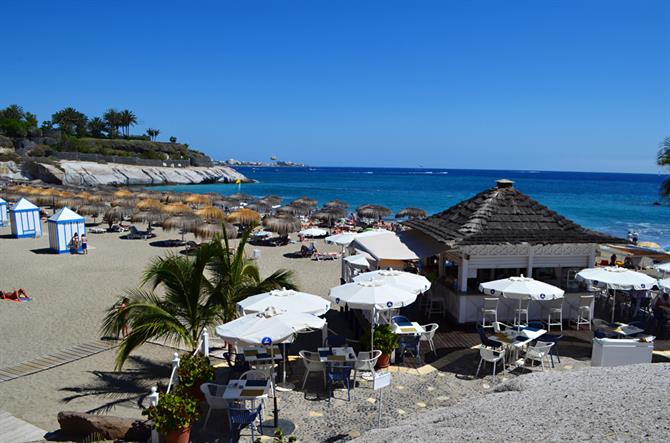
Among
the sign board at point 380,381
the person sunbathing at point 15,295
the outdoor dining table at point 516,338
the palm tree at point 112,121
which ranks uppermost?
the palm tree at point 112,121

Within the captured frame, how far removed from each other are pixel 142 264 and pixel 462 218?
12848 millimetres

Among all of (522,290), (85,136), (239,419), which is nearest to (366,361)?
(239,419)

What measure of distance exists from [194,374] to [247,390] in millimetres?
933

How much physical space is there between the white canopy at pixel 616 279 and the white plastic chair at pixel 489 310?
1.79m

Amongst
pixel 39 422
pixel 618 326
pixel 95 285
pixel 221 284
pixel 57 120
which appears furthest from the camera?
pixel 57 120

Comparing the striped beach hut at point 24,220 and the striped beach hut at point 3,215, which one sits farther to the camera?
the striped beach hut at point 3,215

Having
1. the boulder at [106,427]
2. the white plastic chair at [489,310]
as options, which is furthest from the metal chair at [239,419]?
the white plastic chair at [489,310]

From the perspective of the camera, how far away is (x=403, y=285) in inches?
335

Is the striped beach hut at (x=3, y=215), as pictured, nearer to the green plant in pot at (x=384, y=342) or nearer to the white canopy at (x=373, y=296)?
the white canopy at (x=373, y=296)

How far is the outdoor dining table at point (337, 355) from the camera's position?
7.43 metres

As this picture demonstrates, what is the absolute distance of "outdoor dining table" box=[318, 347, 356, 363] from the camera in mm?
7426

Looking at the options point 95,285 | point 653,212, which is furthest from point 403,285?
point 653,212

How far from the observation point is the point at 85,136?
9644 cm

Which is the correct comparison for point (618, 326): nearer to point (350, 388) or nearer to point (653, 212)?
point (350, 388)
